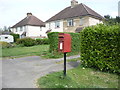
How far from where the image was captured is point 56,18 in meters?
29.2

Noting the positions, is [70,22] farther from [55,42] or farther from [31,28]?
[55,42]

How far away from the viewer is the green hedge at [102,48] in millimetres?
5581

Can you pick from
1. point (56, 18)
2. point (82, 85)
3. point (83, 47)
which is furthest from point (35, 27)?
point (82, 85)

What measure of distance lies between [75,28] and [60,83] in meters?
21.8

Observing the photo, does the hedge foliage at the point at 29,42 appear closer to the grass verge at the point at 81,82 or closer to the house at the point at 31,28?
the house at the point at 31,28

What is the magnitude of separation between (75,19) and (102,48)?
19992 mm

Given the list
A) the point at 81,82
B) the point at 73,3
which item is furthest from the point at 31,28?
the point at 81,82

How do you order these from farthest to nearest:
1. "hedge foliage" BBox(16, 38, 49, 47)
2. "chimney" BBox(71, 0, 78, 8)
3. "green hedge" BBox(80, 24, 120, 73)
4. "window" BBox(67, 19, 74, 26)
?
1. "chimney" BBox(71, 0, 78, 8)
2. "window" BBox(67, 19, 74, 26)
3. "hedge foliage" BBox(16, 38, 49, 47)
4. "green hedge" BBox(80, 24, 120, 73)

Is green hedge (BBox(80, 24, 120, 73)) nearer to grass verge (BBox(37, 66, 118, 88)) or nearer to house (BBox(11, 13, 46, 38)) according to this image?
grass verge (BBox(37, 66, 118, 88))

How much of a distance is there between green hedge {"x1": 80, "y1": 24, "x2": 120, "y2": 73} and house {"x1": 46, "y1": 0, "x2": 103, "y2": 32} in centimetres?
1758

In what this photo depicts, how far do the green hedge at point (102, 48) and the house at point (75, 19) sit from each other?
17580mm

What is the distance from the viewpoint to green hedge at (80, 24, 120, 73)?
558cm

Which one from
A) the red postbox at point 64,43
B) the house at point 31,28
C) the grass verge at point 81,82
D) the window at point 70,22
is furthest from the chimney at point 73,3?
the grass verge at point 81,82

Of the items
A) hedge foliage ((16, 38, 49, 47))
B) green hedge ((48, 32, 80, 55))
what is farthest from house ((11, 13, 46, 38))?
green hedge ((48, 32, 80, 55))
